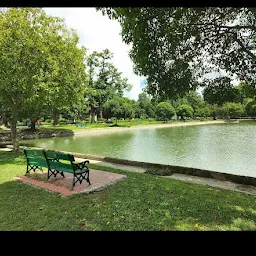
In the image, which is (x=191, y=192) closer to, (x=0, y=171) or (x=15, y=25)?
(x=0, y=171)

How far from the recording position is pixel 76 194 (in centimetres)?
495

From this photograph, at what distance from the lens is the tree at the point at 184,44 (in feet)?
16.5

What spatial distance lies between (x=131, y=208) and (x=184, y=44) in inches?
167

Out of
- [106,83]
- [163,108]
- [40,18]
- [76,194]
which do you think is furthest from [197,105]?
[76,194]

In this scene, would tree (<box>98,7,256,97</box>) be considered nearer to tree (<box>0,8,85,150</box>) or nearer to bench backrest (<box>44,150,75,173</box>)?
bench backrest (<box>44,150,75,173</box>)

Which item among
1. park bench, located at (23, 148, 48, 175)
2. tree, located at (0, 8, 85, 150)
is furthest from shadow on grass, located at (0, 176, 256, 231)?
tree, located at (0, 8, 85, 150)

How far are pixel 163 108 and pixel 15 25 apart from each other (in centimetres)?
4582

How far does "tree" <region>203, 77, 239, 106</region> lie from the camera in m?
5.94

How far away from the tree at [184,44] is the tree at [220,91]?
0.29 meters

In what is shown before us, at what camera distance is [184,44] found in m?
5.84

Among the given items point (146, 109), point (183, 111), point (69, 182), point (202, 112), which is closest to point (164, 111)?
point (183, 111)

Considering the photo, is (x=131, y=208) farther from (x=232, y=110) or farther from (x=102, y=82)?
(x=232, y=110)

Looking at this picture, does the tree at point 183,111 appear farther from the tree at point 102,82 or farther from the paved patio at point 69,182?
the paved patio at point 69,182

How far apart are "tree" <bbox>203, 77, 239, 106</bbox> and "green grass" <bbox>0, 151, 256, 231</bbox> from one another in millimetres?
2350
